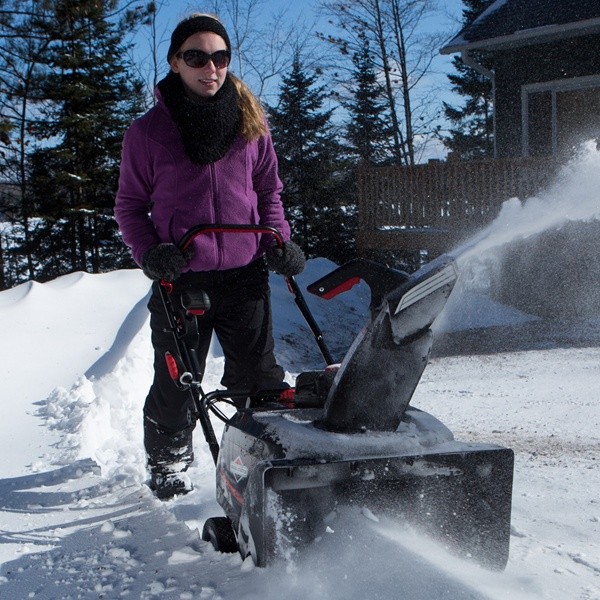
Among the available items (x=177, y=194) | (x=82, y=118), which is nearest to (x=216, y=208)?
(x=177, y=194)

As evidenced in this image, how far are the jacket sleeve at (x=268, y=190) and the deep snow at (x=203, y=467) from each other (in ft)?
2.64

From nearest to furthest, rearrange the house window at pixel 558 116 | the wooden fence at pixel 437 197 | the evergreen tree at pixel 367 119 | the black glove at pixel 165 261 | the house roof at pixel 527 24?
the black glove at pixel 165 261 < the wooden fence at pixel 437 197 < the house roof at pixel 527 24 < the house window at pixel 558 116 < the evergreen tree at pixel 367 119

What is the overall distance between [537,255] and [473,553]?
30.5 feet

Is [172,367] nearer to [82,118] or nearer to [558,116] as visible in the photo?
[558,116]

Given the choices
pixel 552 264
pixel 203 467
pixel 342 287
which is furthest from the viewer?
pixel 552 264

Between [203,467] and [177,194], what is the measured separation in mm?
1428

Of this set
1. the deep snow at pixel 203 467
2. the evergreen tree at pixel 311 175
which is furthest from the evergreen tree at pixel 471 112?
the deep snow at pixel 203 467

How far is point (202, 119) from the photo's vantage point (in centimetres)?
294

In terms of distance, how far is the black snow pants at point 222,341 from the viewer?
3.16 metres

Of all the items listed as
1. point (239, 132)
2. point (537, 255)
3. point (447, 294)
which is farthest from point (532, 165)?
point (447, 294)

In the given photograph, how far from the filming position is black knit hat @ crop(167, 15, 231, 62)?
114 inches

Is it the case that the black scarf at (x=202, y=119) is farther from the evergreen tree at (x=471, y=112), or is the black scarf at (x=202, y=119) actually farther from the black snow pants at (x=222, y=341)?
the evergreen tree at (x=471, y=112)

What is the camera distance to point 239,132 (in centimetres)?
309

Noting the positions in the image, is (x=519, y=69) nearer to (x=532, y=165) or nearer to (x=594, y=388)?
(x=532, y=165)
